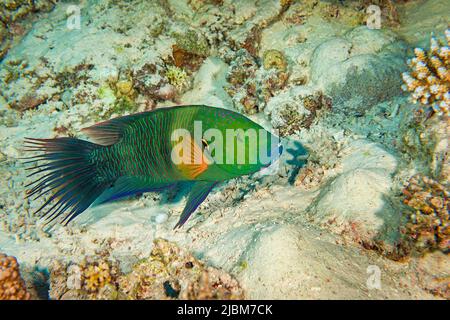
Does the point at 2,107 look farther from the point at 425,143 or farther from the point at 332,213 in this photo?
the point at 425,143

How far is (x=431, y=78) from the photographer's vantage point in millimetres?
3521

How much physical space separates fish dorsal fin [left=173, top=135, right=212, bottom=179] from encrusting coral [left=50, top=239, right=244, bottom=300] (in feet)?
3.19

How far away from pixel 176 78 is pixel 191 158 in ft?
12.5

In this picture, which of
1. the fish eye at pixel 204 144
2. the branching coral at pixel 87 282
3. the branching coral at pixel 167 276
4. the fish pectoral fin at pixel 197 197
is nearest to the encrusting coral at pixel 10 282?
the branching coral at pixel 87 282

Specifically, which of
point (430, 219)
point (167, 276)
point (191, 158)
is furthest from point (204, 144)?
point (430, 219)

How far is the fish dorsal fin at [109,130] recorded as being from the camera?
3.20 m

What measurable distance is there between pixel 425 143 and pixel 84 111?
5.77 metres

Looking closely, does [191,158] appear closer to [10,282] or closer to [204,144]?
[204,144]

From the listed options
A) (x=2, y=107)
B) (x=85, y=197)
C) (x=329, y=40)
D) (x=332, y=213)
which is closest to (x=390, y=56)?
(x=329, y=40)

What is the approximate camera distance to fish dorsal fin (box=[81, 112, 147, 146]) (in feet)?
10.5

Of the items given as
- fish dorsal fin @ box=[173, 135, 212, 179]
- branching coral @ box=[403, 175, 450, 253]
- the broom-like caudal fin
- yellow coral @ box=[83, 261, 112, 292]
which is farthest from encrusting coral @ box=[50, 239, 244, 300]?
branching coral @ box=[403, 175, 450, 253]

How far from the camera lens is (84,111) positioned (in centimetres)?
590

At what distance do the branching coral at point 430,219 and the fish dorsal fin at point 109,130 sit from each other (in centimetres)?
305

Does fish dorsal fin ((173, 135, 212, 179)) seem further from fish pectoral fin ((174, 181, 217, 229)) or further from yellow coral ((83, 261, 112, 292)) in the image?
yellow coral ((83, 261, 112, 292))
